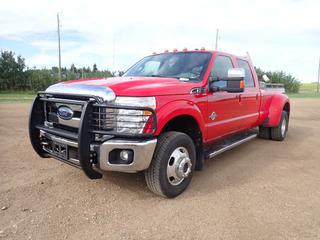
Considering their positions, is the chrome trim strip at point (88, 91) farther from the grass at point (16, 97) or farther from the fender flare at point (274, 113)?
the grass at point (16, 97)

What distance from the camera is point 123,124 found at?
301 centimetres

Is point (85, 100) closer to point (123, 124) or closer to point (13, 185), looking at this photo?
point (123, 124)

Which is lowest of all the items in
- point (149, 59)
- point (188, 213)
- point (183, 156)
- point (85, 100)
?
point (188, 213)

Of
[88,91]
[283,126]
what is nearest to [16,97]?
[283,126]

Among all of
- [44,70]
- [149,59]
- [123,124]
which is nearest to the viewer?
[123,124]

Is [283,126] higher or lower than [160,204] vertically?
higher

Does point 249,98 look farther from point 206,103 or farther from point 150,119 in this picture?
point 150,119

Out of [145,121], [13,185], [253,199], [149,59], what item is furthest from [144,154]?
[149,59]

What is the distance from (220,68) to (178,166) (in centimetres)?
185

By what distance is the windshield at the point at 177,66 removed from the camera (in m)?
4.14

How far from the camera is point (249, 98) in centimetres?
525

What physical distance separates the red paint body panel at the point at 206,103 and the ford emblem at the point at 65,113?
408 mm

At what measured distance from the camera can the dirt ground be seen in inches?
109

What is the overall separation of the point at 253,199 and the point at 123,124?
6.12 feet
